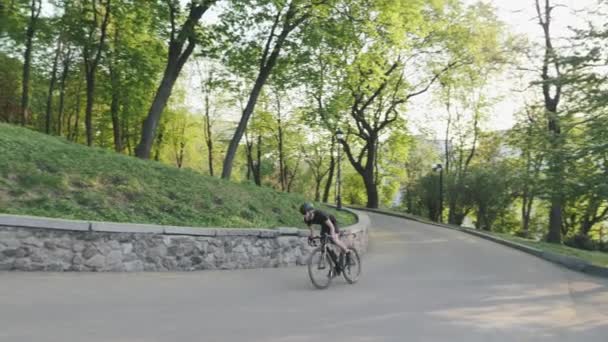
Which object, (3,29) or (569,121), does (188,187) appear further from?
(3,29)

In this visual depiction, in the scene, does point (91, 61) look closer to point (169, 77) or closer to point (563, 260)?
point (169, 77)

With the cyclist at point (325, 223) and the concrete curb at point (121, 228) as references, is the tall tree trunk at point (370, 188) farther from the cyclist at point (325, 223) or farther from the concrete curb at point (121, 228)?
the cyclist at point (325, 223)

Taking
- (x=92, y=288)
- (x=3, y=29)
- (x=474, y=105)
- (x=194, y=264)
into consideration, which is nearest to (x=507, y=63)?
(x=474, y=105)

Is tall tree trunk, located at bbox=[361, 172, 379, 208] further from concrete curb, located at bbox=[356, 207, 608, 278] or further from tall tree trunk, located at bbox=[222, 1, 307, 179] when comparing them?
tall tree trunk, located at bbox=[222, 1, 307, 179]

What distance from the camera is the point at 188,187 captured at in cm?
1258

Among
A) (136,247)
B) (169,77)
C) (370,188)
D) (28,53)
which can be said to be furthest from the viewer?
(370,188)

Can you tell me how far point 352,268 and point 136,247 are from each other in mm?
4278

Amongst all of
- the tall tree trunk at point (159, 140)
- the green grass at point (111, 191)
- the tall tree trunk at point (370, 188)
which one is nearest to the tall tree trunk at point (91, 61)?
the green grass at point (111, 191)

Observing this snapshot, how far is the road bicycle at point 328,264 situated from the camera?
28.8ft

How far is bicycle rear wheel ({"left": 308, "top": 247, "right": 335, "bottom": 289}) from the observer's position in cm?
873

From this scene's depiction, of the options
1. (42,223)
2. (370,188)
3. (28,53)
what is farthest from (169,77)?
(370,188)

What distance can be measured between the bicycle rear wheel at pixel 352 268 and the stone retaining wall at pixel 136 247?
2.23 m

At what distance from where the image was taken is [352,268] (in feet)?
31.3

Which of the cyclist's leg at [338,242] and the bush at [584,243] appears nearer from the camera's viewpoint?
the cyclist's leg at [338,242]
